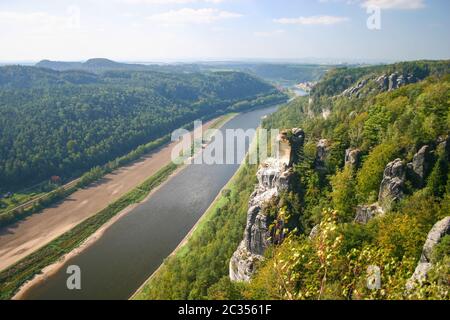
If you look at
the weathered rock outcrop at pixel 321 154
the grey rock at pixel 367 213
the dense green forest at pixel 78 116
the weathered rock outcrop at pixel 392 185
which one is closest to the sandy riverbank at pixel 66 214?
the dense green forest at pixel 78 116

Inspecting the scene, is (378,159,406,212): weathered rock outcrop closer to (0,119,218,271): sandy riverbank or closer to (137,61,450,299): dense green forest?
(137,61,450,299): dense green forest

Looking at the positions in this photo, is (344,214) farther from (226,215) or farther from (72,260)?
(72,260)

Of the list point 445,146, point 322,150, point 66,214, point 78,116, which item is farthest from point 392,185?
point 78,116

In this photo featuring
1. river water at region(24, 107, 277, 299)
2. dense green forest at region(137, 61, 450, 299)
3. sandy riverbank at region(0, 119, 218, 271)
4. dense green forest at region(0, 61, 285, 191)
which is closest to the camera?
dense green forest at region(137, 61, 450, 299)

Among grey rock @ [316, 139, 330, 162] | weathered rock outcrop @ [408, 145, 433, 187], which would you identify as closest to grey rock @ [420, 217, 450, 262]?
weathered rock outcrop @ [408, 145, 433, 187]

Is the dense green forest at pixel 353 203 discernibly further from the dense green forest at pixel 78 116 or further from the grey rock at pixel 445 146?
the dense green forest at pixel 78 116

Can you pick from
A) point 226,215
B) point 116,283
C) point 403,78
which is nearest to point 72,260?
point 116,283
